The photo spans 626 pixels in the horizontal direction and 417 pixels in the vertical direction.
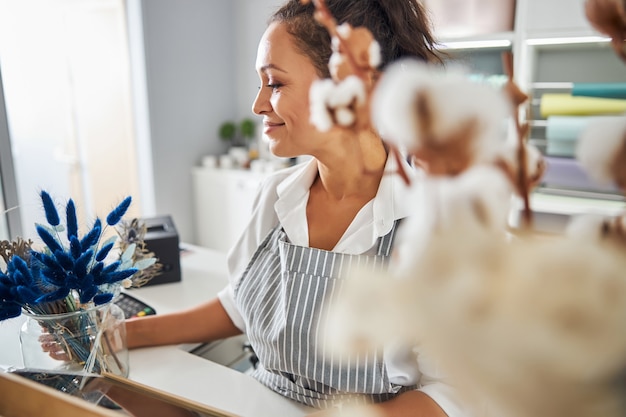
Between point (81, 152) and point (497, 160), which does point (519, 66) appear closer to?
point (497, 160)

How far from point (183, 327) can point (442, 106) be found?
103cm

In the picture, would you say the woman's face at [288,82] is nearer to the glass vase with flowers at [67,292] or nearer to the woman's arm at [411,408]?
the glass vase with flowers at [67,292]

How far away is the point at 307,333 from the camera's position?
875 millimetres

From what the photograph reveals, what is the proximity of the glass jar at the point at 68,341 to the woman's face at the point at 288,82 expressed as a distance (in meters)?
0.44

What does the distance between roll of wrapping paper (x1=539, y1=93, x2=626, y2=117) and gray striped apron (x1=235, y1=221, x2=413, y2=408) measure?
1588 millimetres

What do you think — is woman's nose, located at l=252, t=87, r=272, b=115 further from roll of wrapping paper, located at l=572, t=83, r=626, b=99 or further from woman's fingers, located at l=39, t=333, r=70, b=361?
roll of wrapping paper, located at l=572, t=83, r=626, b=99

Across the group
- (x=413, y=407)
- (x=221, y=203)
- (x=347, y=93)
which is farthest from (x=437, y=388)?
(x=221, y=203)

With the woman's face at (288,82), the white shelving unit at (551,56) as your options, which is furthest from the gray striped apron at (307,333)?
the white shelving unit at (551,56)

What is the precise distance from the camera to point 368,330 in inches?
8.2

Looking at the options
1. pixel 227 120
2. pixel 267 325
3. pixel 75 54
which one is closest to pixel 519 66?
pixel 267 325

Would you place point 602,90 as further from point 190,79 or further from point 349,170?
point 190,79

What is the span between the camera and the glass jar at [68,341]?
78cm

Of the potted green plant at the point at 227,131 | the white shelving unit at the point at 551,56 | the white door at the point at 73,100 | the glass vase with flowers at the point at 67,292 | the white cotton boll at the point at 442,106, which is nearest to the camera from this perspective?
the white cotton boll at the point at 442,106

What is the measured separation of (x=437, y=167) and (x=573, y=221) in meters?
0.08
